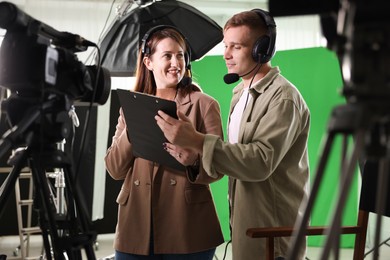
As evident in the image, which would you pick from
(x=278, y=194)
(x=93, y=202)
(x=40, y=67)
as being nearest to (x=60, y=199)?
(x=278, y=194)

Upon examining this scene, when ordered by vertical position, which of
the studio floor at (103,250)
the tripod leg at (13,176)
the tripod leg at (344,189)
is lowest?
the studio floor at (103,250)

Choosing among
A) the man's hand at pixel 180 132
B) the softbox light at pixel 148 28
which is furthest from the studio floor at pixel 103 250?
the man's hand at pixel 180 132

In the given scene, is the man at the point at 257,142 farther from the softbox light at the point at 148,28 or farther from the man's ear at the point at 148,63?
the softbox light at the point at 148,28

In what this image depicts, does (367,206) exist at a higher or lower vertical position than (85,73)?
lower

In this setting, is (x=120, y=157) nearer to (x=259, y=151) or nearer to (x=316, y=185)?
(x=259, y=151)

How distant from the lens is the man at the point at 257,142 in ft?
5.32

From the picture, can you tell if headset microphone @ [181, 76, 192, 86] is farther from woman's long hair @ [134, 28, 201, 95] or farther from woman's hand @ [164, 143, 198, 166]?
woman's hand @ [164, 143, 198, 166]

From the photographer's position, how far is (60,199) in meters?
2.97

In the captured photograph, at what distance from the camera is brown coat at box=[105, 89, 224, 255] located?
1.73m

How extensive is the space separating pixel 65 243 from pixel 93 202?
4.01 metres

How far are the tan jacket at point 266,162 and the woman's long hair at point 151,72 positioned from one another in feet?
0.84

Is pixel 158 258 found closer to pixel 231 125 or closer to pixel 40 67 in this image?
pixel 231 125

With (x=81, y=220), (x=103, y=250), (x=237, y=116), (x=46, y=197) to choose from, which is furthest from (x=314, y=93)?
(x=46, y=197)

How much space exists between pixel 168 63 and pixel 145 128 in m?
0.27
